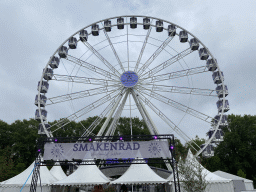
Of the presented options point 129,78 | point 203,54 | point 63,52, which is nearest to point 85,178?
point 129,78

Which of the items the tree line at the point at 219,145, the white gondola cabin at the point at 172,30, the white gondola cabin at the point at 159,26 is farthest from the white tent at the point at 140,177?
the tree line at the point at 219,145

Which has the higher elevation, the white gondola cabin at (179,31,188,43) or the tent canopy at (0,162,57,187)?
the white gondola cabin at (179,31,188,43)

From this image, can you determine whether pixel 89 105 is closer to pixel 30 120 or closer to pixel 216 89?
pixel 216 89

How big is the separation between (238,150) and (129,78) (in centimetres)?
2229

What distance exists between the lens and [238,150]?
32.2 metres

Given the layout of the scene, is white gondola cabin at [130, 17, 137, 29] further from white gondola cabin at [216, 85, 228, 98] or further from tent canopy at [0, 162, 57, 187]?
tent canopy at [0, 162, 57, 187]

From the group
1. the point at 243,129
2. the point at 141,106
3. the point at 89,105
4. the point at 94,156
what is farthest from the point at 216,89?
the point at 243,129

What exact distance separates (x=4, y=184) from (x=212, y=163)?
27.7 metres

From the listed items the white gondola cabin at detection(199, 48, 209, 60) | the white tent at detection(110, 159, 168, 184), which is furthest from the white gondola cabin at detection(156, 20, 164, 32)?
the white tent at detection(110, 159, 168, 184)

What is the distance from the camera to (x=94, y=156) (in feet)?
39.8

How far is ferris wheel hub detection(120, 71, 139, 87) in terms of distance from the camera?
63.9 ft

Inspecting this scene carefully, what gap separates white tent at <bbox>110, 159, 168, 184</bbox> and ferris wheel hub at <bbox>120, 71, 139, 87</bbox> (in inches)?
282

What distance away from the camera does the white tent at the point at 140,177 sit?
13938 millimetres

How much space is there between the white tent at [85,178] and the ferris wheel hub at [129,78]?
24.9ft
